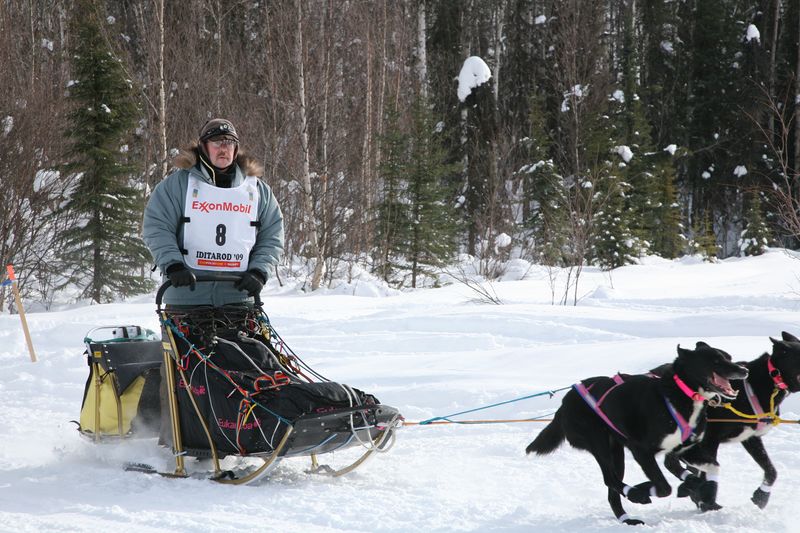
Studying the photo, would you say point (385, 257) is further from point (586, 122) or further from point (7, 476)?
point (7, 476)

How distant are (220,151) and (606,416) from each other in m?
2.47

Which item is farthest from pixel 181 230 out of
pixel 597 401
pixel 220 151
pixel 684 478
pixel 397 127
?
pixel 397 127

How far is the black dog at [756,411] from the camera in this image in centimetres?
329

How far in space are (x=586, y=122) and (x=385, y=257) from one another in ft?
27.0

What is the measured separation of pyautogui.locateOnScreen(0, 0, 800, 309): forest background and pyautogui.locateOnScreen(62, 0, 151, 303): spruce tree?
39mm

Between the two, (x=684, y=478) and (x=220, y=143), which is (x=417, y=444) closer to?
(x=684, y=478)

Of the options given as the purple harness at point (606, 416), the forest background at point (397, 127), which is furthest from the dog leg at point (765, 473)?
the forest background at point (397, 127)

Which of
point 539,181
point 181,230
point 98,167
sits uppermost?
point 539,181

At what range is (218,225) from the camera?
157 inches

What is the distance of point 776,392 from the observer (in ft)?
11.0

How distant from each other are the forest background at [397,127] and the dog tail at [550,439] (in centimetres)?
632

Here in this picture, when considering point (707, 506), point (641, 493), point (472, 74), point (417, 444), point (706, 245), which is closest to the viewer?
point (641, 493)

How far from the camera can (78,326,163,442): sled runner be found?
407cm

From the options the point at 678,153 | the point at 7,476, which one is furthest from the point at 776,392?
the point at 678,153
